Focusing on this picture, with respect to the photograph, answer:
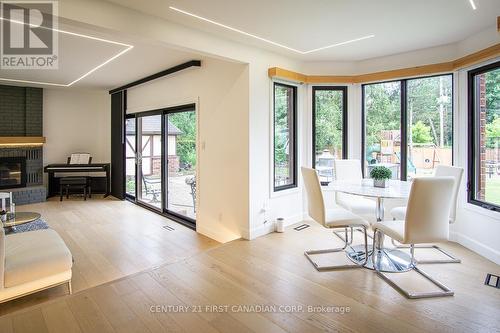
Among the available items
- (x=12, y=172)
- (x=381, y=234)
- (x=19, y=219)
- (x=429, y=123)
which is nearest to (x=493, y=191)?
(x=429, y=123)

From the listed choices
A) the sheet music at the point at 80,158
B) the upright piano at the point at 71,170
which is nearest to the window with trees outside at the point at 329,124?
the upright piano at the point at 71,170

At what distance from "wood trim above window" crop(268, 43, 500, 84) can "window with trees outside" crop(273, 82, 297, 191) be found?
23cm

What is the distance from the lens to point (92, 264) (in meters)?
3.55

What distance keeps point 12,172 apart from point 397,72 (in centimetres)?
793

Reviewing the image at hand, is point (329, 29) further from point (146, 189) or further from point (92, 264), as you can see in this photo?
point (146, 189)

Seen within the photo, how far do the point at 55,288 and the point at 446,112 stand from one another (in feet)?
16.5

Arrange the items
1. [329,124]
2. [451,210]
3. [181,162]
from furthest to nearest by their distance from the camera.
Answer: [181,162]
[329,124]
[451,210]

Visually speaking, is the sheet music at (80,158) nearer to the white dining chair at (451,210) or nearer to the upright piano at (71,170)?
the upright piano at (71,170)

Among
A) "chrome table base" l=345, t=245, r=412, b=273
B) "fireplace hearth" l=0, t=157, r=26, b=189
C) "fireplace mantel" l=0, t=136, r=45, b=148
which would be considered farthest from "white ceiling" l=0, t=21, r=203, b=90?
"chrome table base" l=345, t=245, r=412, b=273

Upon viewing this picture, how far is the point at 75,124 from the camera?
778cm

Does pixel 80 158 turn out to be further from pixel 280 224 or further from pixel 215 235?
pixel 280 224

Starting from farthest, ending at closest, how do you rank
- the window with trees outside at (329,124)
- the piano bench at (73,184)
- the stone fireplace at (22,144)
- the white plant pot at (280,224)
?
the piano bench at (73,184)
the stone fireplace at (22,144)
the window with trees outside at (329,124)
the white plant pot at (280,224)

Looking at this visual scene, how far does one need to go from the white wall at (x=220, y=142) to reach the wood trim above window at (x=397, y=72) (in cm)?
63

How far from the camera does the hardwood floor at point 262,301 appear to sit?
2156 mm
